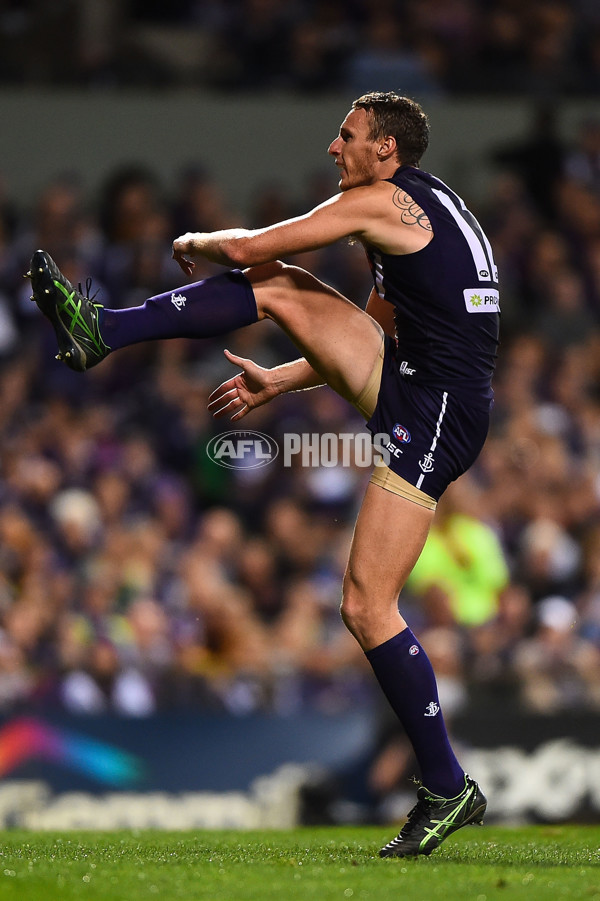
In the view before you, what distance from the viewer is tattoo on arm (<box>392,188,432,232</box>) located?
4.70 metres

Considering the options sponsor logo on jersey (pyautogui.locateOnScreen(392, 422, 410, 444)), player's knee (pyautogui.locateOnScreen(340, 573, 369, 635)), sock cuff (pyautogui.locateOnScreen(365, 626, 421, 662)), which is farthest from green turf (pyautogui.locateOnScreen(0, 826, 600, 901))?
sponsor logo on jersey (pyautogui.locateOnScreen(392, 422, 410, 444))

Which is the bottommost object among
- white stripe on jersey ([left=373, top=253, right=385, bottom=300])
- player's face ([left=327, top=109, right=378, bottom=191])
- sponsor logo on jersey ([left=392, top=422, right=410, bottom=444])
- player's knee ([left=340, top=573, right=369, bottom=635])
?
player's knee ([left=340, top=573, right=369, bottom=635])

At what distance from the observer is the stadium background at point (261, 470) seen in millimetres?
7902

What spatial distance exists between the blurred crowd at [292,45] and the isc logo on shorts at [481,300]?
→ 8.06m

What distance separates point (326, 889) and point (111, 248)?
7.30 m

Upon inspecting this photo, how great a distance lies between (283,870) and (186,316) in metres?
1.94

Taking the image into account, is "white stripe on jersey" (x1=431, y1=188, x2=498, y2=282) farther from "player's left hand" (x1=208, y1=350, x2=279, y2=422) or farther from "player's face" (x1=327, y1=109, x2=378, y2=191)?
"player's left hand" (x1=208, y1=350, x2=279, y2=422)

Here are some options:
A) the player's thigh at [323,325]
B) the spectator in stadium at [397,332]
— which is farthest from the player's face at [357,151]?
the player's thigh at [323,325]

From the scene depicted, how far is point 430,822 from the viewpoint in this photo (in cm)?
479

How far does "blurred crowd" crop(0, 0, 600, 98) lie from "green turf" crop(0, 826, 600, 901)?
8.15 m

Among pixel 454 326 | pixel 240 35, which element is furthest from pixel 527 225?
pixel 454 326

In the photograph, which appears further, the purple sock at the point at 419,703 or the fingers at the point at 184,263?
the fingers at the point at 184,263

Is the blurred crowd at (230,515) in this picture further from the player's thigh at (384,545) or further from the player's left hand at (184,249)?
the player's left hand at (184,249)

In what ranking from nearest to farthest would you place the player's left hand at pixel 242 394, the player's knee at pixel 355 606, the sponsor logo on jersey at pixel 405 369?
the player's knee at pixel 355 606, the sponsor logo on jersey at pixel 405 369, the player's left hand at pixel 242 394
